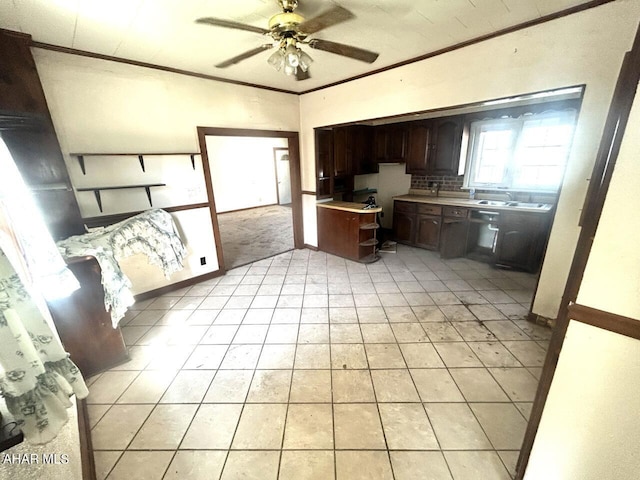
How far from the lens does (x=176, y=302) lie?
2.97 m

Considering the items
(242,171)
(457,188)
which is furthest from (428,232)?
(242,171)

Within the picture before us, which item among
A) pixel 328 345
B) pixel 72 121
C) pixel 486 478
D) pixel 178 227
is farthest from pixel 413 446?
pixel 72 121

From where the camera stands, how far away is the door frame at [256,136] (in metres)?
3.20

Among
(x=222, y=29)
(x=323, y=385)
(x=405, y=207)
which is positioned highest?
(x=222, y=29)

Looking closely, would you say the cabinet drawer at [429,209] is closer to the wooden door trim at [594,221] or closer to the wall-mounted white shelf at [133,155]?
the wooden door trim at [594,221]

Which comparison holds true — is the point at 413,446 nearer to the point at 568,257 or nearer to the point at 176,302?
the point at 568,257

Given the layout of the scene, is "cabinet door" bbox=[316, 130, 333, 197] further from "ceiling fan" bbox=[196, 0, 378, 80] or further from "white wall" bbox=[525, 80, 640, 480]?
"white wall" bbox=[525, 80, 640, 480]

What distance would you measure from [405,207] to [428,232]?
589 mm

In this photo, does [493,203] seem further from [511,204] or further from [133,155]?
[133,155]

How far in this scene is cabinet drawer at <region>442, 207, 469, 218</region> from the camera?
3.82 m

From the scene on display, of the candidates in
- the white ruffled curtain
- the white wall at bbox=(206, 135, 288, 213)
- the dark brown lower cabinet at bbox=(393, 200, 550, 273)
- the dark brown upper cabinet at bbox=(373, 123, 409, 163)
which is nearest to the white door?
the white wall at bbox=(206, 135, 288, 213)

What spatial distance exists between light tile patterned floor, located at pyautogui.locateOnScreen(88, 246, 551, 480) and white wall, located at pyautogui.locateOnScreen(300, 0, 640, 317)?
0.91 meters

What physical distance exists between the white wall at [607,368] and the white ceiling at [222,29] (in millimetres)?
1727

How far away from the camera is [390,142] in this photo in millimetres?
4719
